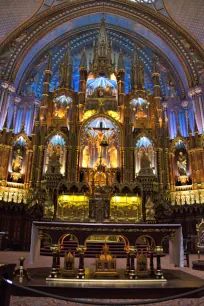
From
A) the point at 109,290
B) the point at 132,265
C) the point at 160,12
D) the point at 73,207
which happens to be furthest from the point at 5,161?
the point at 160,12

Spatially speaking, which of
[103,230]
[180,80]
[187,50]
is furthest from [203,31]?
[103,230]

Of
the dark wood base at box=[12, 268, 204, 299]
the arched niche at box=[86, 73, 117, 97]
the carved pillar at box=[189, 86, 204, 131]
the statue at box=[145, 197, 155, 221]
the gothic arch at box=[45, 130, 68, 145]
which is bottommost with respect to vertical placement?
the dark wood base at box=[12, 268, 204, 299]

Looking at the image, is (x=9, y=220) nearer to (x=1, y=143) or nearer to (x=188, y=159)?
(x=1, y=143)

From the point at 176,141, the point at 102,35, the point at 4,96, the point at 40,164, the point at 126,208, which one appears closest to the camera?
the point at 126,208

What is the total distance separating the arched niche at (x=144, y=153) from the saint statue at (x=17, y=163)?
843 centimetres

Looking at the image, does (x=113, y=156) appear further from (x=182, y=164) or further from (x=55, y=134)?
(x=182, y=164)

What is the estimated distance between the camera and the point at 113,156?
18922 mm

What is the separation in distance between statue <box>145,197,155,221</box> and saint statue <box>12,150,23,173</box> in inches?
369

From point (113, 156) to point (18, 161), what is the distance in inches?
272

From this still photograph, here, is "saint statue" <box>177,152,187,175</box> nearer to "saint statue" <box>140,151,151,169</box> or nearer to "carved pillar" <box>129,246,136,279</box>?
"saint statue" <box>140,151,151,169</box>

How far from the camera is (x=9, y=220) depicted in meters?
16.8

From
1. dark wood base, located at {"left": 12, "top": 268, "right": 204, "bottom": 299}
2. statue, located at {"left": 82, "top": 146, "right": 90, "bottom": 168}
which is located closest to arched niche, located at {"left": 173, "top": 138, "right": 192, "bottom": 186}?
statue, located at {"left": 82, "top": 146, "right": 90, "bottom": 168}

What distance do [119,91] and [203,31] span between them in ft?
28.6

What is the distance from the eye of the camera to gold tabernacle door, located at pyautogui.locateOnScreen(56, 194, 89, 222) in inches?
628
